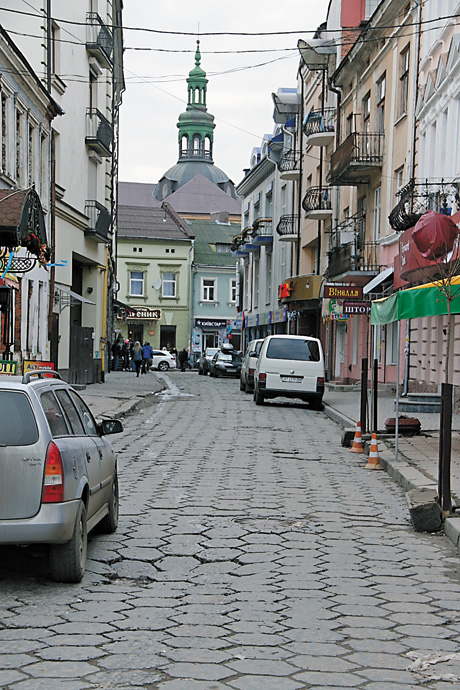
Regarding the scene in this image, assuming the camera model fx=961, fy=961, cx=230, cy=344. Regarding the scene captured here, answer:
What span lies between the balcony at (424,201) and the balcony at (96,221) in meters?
11.0

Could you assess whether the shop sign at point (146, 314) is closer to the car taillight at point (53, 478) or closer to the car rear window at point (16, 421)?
the car rear window at point (16, 421)

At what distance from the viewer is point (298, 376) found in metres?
24.2

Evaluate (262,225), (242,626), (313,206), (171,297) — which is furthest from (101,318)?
(171,297)

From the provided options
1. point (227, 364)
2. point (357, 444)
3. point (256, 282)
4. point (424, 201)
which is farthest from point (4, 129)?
point (256, 282)

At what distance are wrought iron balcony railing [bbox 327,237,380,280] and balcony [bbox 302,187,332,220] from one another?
6716 millimetres

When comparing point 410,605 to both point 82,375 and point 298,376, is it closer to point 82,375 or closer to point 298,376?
point 298,376

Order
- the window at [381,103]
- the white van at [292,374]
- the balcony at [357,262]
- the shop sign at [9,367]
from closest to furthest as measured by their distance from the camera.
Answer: the shop sign at [9,367] < the white van at [292,374] < the window at [381,103] < the balcony at [357,262]

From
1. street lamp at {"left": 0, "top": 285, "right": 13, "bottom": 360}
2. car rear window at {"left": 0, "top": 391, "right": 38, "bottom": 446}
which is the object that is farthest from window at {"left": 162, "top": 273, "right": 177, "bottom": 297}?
car rear window at {"left": 0, "top": 391, "right": 38, "bottom": 446}

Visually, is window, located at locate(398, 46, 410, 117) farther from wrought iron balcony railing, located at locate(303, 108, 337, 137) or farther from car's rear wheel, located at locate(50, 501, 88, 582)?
car's rear wheel, located at locate(50, 501, 88, 582)

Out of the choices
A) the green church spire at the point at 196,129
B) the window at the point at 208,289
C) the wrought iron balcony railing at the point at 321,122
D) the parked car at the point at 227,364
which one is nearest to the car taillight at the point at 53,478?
the wrought iron balcony railing at the point at 321,122

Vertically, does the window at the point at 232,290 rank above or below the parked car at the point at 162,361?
above

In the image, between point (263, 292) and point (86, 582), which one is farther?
point (263, 292)

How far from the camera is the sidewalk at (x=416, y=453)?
401 inches

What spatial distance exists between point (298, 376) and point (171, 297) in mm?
49006
